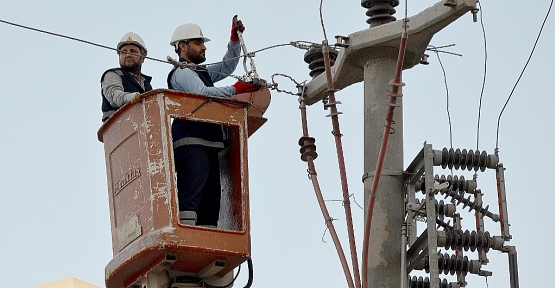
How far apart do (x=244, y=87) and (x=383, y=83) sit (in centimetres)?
131

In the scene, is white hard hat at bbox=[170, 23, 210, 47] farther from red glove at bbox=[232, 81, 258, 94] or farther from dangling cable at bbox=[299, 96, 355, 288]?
dangling cable at bbox=[299, 96, 355, 288]

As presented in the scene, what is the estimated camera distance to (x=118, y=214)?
999cm

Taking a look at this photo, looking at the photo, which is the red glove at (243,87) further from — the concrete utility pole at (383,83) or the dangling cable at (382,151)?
the dangling cable at (382,151)

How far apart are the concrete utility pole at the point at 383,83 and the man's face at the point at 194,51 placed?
1214 mm

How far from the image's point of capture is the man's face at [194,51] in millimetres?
10727

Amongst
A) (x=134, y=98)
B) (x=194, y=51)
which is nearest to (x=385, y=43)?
(x=194, y=51)

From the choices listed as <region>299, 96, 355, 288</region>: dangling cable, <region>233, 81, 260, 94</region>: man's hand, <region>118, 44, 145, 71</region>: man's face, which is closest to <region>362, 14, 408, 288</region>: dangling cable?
<region>299, 96, 355, 288</region>: dangling cable

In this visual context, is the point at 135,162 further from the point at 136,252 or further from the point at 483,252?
the point at 483,252

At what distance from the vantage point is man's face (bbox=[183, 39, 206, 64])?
10727mm

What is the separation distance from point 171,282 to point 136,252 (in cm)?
59


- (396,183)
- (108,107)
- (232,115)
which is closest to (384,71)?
(396,183)

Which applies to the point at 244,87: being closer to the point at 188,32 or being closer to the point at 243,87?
the point at 243,87

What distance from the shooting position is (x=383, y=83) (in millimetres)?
10883

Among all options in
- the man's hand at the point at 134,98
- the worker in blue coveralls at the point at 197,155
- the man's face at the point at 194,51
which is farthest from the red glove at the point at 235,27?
the man's hand at the point at 134,98
